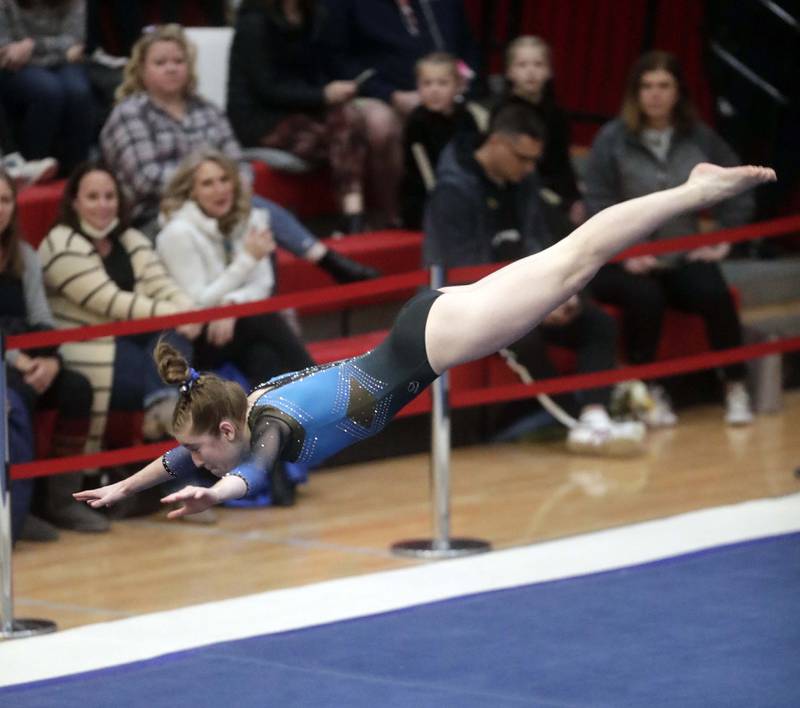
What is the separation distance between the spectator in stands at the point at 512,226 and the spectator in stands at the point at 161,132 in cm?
41

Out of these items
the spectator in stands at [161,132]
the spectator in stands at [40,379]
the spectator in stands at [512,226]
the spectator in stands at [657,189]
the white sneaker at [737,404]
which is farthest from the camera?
the white sneaker at [737,404]

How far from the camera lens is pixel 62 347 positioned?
6.07m

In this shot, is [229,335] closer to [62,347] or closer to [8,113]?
[62,347]

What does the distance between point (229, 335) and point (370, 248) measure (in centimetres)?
128

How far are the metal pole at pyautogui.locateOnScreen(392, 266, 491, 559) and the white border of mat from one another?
0.11 metres

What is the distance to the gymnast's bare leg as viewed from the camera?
4262 millimetres

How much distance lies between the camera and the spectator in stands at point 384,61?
772 cm

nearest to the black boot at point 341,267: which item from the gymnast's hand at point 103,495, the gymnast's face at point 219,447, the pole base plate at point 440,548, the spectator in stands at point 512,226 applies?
the spectator in stands at point 512,226

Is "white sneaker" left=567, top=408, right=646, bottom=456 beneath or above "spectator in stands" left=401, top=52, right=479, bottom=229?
beneath

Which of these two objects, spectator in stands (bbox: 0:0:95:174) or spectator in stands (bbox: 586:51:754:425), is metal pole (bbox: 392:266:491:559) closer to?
spectator in stands (bbox: 586:51:754:425)

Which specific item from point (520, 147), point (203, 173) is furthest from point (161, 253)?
point (520, 147)

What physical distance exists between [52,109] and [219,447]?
3248 mm

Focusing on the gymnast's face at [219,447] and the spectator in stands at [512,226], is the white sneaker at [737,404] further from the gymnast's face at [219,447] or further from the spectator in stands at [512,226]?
the gymnast's face at [219,447]

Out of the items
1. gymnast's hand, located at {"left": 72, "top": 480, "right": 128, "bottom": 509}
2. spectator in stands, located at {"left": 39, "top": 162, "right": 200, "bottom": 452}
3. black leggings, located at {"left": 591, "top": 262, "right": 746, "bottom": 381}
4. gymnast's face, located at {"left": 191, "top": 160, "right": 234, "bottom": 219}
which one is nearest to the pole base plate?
spectator in stands, located at {"left": 39, "top": 162, "right": 200, "bottom": 452}
